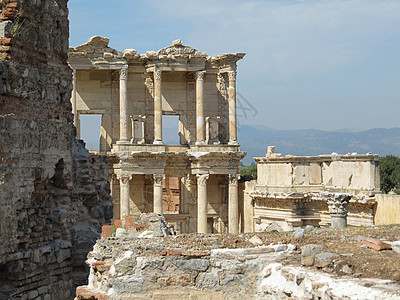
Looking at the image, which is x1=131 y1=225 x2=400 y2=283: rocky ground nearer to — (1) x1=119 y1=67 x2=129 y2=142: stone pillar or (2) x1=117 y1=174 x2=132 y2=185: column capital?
(2) x1=117 y1=174 x2=132 y2=185: column capital

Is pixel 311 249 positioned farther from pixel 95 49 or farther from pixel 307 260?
pixel 95 49

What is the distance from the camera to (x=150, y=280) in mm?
6754

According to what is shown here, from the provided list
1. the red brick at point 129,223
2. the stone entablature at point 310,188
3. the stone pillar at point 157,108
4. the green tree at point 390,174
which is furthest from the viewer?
the green tree at point 390,174

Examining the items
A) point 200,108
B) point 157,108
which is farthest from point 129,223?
point 200,108

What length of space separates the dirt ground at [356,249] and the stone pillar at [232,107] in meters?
23.6

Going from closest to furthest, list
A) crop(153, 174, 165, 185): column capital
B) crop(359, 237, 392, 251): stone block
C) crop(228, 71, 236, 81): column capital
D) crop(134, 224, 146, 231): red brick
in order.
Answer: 1. crop(359, 237, 392, 251): stone block
2. crop(134, 224, 146, 231): red brick
3. crop(153, 174, 165, 185): column capital
4. crop(228, 71, 236, 81): column capital

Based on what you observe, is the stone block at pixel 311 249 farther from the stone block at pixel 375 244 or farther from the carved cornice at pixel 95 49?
the carved cornice at pixel 95 49

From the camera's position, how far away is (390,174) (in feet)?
194

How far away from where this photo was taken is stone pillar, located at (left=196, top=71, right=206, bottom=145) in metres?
31.7

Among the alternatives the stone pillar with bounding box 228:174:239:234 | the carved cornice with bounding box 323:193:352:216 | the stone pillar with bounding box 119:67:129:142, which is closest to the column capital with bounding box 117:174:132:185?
the stone pillar with bounding box 119:67:129:142

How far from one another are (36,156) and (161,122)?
70.9 feet

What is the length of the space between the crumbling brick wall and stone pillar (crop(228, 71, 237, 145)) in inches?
825

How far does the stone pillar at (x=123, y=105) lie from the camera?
31.0 meters

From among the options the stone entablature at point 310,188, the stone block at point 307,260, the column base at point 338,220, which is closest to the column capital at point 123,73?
the stone entablature at point 310,188
